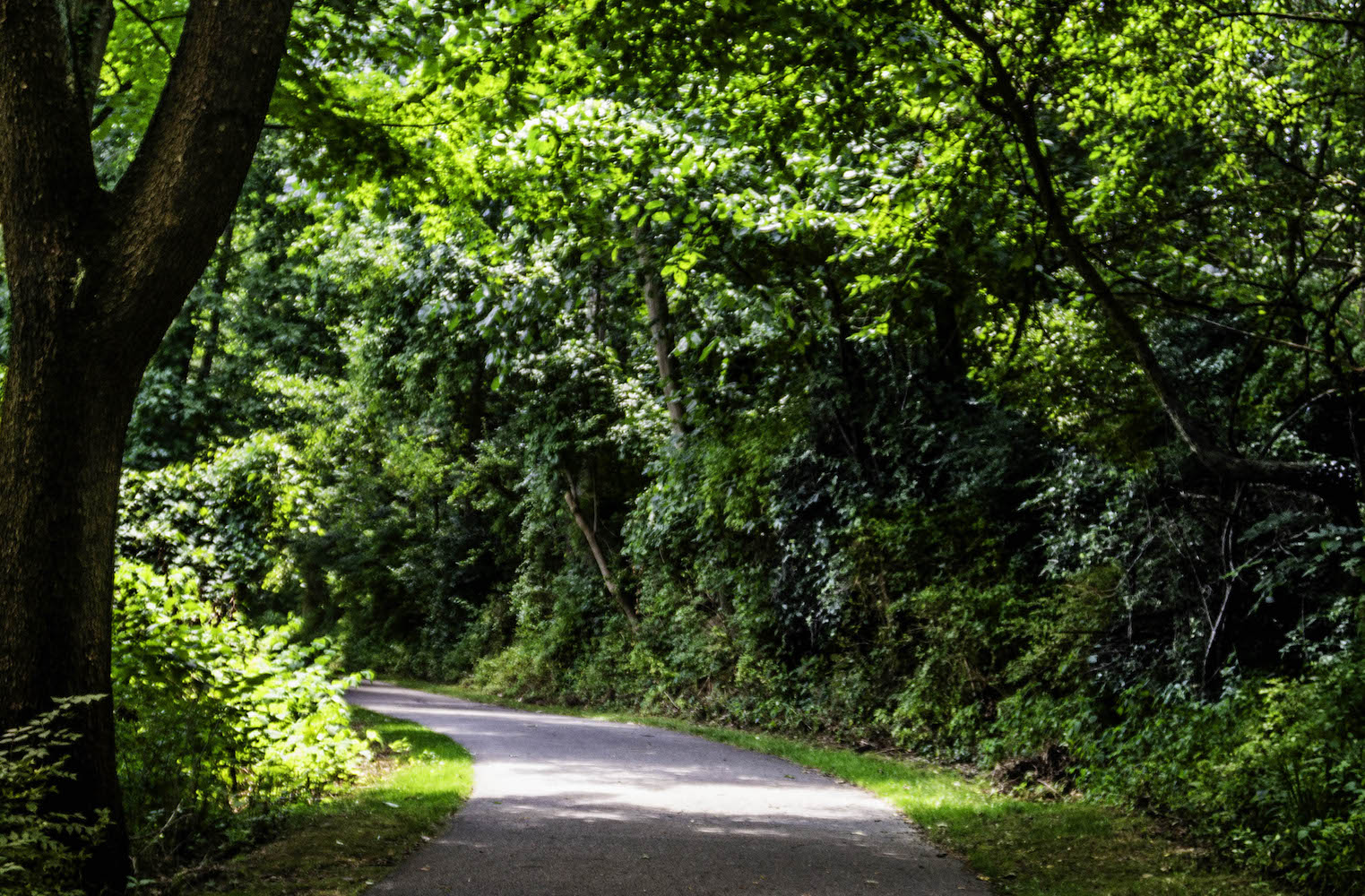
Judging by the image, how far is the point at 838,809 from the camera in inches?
373

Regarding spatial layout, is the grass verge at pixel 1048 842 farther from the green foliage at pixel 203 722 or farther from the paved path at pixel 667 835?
the green foliage at pixel 203 722

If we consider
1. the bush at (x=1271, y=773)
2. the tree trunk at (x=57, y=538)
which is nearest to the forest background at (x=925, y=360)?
the bush at (x=1271, y=773)

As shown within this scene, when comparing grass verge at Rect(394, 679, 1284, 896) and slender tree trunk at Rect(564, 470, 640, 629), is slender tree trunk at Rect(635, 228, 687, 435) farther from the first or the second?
grass verge at Rect(394, 679, 1284, 896)

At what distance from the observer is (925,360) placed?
50.2 feet

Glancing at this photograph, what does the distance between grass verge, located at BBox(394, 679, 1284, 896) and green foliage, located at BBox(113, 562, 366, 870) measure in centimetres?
501

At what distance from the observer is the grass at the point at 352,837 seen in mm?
6328

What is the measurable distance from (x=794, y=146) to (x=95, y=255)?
19.4 feet

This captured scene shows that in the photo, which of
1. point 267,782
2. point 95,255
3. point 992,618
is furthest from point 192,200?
point 992,618

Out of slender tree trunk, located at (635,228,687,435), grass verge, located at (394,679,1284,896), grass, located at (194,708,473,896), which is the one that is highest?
slender tree trunk, located at (635,228,687,435)

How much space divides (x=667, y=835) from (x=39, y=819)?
449 centimetres

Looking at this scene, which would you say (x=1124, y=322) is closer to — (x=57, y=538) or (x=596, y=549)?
(x=57, y=538)

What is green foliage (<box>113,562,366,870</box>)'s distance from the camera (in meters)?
7.17

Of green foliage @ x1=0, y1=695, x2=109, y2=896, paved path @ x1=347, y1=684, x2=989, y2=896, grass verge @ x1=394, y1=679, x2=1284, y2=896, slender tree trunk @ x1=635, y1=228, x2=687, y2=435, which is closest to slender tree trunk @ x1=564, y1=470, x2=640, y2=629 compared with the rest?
slender tree trunk @ x1=635, y1=228, x2=687, y2=435

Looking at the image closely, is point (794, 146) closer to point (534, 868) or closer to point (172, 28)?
point (172, 28)
